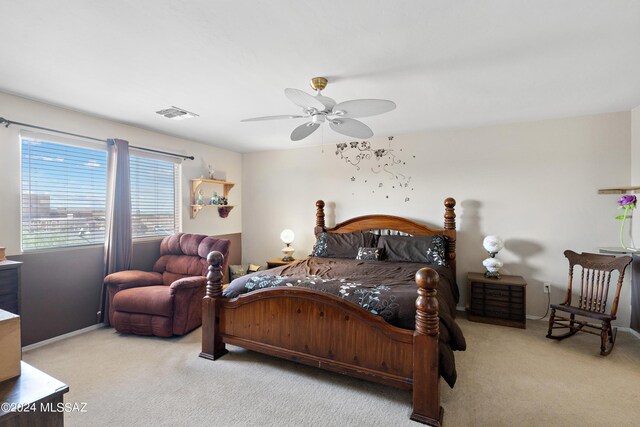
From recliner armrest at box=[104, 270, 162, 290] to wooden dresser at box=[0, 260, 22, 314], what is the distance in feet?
2.66

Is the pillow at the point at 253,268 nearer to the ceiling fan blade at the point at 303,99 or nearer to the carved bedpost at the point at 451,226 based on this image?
the carved bedpost at the point at 451,226

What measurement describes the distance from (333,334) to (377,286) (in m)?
0.53

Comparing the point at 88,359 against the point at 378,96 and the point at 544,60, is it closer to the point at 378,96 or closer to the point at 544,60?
the point at 378,96

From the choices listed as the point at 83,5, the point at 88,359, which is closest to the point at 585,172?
the point at 83,5

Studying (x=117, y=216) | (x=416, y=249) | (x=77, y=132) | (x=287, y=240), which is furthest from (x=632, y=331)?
(x=77, y=132)

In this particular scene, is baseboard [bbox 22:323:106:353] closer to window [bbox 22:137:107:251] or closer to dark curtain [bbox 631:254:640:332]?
window [bbox 22:137:107:251]

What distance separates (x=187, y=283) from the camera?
3.16m

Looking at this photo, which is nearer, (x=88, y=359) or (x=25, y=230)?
(x=88, y=359)

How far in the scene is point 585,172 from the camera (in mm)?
3471

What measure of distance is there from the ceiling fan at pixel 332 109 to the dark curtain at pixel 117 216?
6.72 feet

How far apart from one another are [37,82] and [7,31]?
2.86 feet

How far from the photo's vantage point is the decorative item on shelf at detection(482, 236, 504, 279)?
3574mm

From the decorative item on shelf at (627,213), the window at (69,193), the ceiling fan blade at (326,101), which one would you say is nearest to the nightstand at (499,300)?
the decorative item on shelf at (627,213)

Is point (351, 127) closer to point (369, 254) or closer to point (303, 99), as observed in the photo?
point (303, 99)
